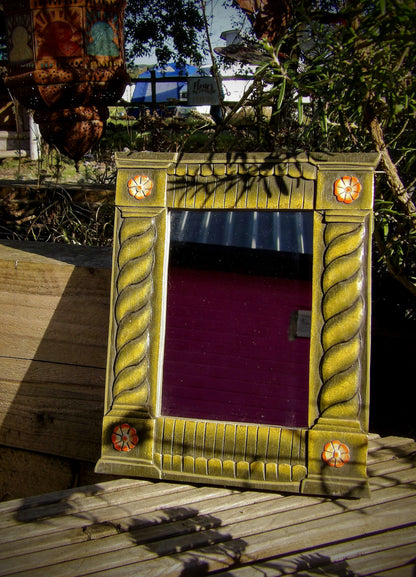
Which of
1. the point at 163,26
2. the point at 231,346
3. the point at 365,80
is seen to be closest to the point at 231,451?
the point at 231,346

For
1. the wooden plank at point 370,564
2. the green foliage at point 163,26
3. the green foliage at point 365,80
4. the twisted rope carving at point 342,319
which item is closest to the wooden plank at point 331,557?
the wooden plank at point 370,564

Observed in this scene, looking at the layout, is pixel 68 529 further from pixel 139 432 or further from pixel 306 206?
pixel 306 206

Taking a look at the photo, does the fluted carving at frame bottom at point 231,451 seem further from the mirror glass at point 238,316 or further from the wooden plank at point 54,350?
the wooden plank at point 54,350

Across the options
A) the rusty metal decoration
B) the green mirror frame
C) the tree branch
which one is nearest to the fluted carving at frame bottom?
the green mirror frame

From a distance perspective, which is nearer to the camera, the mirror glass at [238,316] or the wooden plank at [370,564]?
the wooden plank at [370,564]

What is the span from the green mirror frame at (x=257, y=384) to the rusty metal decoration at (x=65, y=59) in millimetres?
726

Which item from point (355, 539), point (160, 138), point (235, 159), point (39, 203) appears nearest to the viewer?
point (355, 539)

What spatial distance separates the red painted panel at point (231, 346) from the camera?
167 centimetres

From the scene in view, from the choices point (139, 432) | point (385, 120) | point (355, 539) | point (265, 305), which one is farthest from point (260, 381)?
point (385, 120)

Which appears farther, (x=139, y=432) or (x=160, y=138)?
(x=160, y=138)

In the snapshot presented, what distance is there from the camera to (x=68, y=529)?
4.97 feet

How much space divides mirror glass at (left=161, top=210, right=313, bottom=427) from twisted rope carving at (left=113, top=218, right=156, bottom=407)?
0.07m

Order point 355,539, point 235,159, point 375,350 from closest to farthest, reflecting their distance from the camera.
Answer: point 355,539 < point 235,159 < point 375,350

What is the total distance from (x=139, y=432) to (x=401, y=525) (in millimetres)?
781
